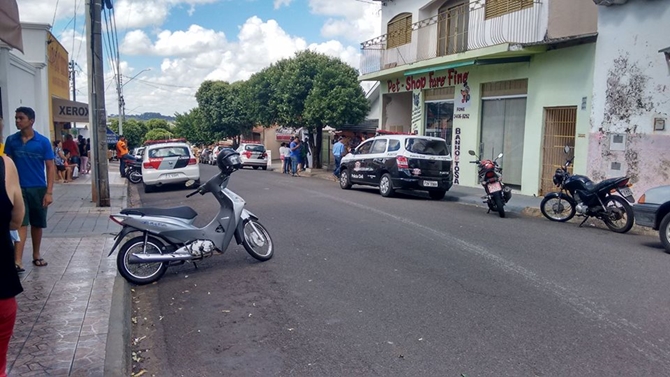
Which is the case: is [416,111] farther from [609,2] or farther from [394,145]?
[609,2]

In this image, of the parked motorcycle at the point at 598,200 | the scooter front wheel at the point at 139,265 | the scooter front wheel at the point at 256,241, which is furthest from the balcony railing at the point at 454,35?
the scooter front wheel at the point at 139,265

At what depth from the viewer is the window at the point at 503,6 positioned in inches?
681

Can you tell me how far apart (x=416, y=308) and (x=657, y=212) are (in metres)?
5.49

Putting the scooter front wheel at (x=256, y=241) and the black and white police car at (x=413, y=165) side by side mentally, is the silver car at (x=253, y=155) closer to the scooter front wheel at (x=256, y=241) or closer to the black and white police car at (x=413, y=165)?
the black and white police car at (x=413, y=165)

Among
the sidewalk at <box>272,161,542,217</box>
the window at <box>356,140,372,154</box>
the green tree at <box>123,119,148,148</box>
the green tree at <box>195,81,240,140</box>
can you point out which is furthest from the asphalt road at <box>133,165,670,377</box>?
the green tree at <box>123,119,148,148</box>

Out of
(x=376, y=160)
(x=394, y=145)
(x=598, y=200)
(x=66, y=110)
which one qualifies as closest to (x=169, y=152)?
(x=376, y=160)

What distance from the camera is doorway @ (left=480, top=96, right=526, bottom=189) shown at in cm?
1853

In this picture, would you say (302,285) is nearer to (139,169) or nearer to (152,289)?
(152,289)

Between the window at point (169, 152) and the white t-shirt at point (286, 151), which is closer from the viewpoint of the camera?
the window at point (169, 152)

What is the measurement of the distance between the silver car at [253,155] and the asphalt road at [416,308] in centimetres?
2370

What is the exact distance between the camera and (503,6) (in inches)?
721

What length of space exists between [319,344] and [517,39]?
1453cm

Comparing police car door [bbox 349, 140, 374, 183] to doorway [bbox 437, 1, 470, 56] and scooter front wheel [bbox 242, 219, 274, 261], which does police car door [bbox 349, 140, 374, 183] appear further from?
scooter front wheel [bbox 242, 219, 274, 261]

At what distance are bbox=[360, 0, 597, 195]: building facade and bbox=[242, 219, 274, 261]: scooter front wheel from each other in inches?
408
